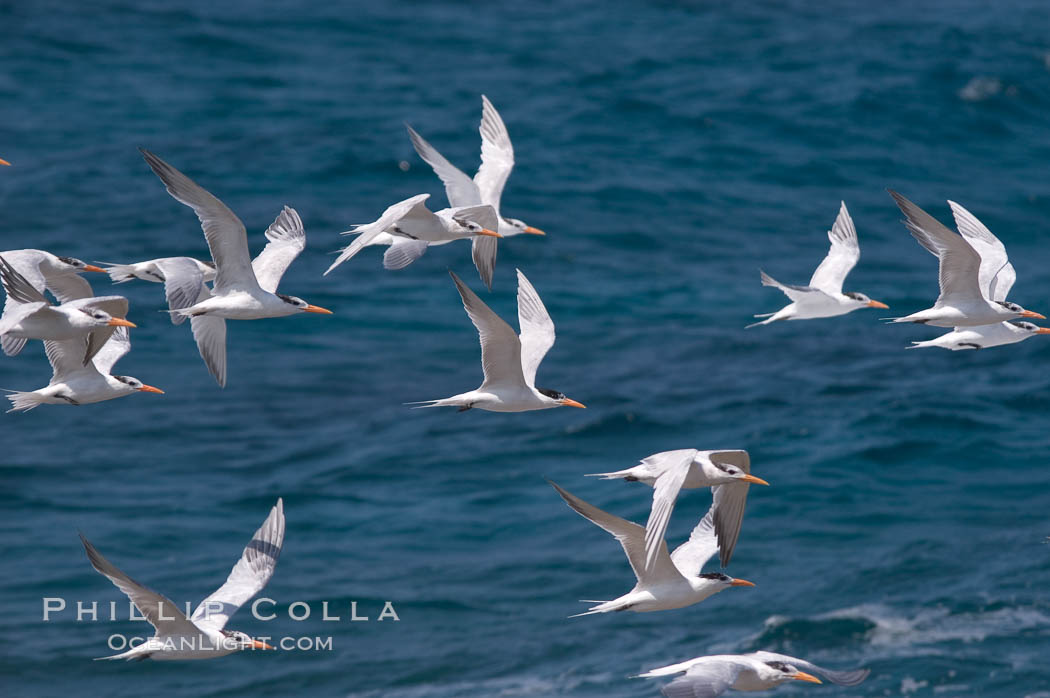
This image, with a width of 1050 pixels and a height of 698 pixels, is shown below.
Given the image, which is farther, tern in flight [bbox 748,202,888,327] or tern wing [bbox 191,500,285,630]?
tern in flight [bbox 748,202,888,327]

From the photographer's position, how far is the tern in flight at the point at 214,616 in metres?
12.0

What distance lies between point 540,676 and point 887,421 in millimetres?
8978

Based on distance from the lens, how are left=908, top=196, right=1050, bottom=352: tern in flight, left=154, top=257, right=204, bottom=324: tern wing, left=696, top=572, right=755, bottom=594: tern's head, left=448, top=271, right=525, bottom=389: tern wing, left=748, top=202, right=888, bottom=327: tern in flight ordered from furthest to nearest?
left=748, top=202, right=888, bottom=327: tern in flight < left=908, top=196, right=1050, bottom=352: tern in flight < left=154, top=257, right=204, bottom=324: tern wing < left=696, top=572, right=755, bottom=594: tern's head < left=448, top=271, right=525, bottom=389: tern wing

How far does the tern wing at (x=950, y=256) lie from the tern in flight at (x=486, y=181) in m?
4.02

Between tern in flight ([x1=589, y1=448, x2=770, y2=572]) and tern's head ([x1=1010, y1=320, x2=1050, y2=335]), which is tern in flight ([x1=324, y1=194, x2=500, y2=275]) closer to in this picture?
tern in flight ([x1=589, y1=448, x2=770, y2=572])

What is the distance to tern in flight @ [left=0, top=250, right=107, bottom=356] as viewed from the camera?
13625 mm

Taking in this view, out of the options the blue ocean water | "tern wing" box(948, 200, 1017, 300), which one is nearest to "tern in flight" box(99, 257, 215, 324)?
"tern wing" box(948, 200, 1017, 300)

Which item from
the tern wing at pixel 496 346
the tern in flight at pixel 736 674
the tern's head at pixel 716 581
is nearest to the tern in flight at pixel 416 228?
the tern wing at pixel 496 346

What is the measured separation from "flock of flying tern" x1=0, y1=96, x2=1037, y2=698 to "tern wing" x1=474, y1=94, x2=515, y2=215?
168 cm

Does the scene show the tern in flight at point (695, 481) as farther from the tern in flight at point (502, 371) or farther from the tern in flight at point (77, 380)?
the tern in flight at point (77, 380)

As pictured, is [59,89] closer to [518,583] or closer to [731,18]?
[731,18]

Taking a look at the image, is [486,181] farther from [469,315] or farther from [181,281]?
[181,281]

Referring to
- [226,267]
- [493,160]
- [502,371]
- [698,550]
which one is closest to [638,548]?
[698,550]

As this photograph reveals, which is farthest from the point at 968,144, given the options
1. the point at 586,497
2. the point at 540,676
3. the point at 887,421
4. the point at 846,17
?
the point at 540,676
